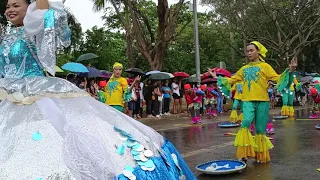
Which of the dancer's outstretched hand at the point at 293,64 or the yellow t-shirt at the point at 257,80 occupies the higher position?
the dancer's outstretched hand at the point at 293,64

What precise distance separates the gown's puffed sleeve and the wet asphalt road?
3.22 m

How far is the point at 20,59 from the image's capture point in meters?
2.91

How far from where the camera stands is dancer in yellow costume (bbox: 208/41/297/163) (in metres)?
6.21

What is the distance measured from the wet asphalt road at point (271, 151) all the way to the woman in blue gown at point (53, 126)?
2796 mm

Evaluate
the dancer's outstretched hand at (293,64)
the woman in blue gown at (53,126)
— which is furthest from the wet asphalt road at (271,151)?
the woman in blue gown at (53,126)

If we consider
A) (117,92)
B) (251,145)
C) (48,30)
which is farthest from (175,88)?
(48,30)

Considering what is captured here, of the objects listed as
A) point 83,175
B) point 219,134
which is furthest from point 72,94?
point 219,134

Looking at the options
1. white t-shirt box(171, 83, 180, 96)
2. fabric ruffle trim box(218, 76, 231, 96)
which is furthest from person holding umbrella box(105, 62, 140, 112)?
white t-shirt box(171, 83, 180, 96)

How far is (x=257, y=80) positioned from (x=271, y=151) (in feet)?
5.87

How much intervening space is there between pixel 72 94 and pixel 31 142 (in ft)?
1.66

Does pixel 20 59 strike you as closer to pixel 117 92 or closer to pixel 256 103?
pixel 256 103

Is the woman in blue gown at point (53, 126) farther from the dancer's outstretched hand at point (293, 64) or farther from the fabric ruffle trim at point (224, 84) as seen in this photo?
the fabric ruffle trim at point (224, 84)

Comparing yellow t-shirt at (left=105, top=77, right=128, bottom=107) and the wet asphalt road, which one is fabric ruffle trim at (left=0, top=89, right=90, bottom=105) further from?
yellow t-shirt at (left=105, top=77, right=128, bottom=107)

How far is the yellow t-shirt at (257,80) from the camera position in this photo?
6.24 m
